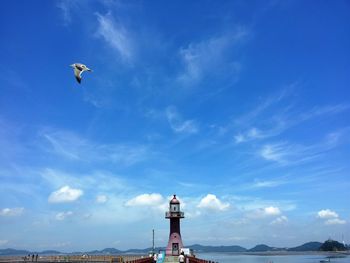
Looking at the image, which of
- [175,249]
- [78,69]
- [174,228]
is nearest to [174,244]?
[175,249]

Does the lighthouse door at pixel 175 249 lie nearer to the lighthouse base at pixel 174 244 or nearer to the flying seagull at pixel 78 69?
the lighthouse base at pixel 174 244

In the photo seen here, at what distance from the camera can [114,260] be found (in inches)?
1948

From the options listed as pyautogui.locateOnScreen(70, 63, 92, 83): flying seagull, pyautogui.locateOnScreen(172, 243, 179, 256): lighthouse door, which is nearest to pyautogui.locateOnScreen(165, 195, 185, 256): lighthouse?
pyautogui.locateOnScreen(172, 243, 179, 256): lighthouse door

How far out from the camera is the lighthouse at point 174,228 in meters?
49.8

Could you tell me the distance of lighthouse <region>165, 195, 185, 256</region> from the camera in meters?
49.8

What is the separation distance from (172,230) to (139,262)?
67.5 ft

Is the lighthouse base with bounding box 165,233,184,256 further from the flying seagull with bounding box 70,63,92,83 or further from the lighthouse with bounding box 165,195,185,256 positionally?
the flying seagull with bounding box 70,63,92,83

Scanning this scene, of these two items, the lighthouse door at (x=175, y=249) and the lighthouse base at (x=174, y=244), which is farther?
the lighthouse base at (x=174, y=244)

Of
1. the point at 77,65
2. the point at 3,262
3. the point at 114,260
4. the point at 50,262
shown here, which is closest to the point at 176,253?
the point at 114,260

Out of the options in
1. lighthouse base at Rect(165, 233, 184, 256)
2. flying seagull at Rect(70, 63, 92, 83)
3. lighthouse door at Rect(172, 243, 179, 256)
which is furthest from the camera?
lighthouse base at Rect(165, 233, 184, 256)

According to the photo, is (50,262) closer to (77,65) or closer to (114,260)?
Result: (114,260)

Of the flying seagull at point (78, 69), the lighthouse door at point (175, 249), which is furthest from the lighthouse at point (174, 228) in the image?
the flying seagull at point (78, 69)

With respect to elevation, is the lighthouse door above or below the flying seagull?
below

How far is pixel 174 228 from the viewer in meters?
50.7
